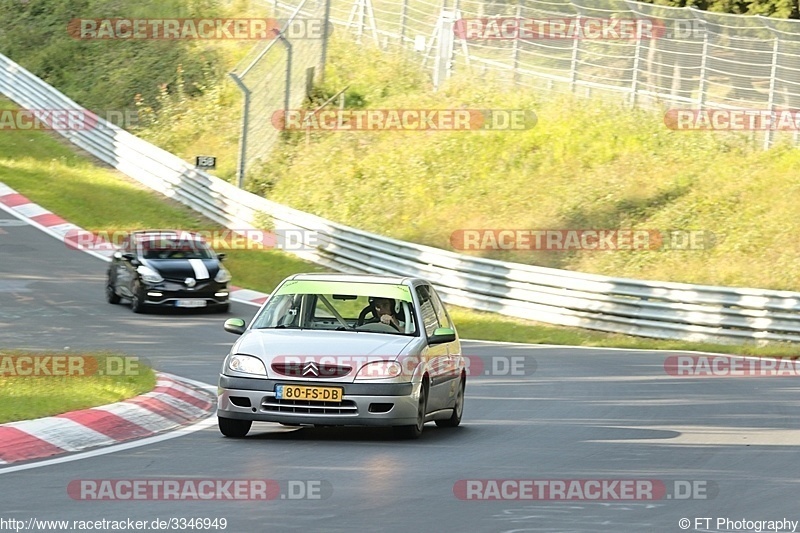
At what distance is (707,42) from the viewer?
33.2 meters

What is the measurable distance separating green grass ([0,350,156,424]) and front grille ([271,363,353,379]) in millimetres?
1736

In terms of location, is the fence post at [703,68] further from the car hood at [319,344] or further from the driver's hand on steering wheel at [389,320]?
the car hood at [319,344]

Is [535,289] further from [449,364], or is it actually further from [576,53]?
[449,364]

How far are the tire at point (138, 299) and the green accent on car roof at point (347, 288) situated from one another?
41.8ft


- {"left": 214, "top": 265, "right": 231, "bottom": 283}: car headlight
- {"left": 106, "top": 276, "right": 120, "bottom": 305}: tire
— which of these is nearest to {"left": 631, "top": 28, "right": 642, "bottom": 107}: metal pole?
{"left": 214, "top": 265, "right": 231, "bottom": 283}: car headlight

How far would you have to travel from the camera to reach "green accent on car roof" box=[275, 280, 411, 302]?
41.1 ft

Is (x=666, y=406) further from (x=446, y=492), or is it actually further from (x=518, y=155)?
(x=518, y=155)

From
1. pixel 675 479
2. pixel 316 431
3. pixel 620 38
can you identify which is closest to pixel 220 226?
pixel 620 38

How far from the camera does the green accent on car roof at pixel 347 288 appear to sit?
1254 cm

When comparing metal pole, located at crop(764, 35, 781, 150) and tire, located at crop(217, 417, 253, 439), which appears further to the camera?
metal pole, located at crop(764, 35, 781, 150)

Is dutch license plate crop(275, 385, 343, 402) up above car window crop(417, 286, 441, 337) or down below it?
below

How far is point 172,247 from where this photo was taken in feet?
87.4

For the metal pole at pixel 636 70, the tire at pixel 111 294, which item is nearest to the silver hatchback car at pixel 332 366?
the tire at pixel 111 294

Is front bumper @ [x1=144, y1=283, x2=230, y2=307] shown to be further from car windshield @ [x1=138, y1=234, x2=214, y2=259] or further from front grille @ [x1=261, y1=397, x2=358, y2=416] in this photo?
front grille @ [x1=261, y1=397, x2=358, y2=416]
